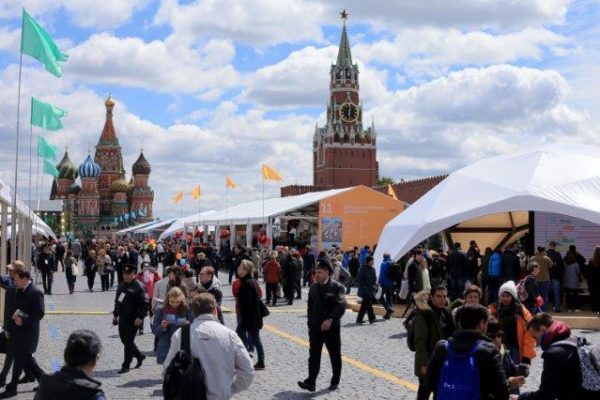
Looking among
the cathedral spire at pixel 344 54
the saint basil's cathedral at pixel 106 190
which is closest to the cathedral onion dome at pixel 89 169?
the saint basil's cathedral at pixel 106 190

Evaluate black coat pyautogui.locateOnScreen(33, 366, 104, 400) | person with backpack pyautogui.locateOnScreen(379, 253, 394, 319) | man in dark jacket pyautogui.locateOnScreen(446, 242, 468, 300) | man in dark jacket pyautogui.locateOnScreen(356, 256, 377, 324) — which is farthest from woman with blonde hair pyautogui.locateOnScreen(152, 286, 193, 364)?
man in dark jacket pyautogui.locateOnScreen(446, 242, 468, 300)

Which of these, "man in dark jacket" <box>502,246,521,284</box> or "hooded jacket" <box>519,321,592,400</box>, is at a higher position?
"man in dark jacket" <box>502,246,521,284</box>

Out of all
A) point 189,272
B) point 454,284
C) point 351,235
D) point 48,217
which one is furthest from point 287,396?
point 48,217

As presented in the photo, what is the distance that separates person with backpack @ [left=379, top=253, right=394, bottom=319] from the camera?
733 inches

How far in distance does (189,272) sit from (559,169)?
1273 centimetres

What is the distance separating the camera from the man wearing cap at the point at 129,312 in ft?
37.1

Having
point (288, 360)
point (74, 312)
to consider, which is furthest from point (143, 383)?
point (74, 312)

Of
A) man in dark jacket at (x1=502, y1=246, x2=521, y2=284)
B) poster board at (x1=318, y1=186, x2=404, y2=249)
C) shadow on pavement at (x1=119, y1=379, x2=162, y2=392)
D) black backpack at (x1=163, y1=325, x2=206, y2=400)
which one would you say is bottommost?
shadow on pavement at (x1=119, y1=379, x2=162, y2=392)

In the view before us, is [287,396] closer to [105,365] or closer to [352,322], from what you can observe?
[105,365]

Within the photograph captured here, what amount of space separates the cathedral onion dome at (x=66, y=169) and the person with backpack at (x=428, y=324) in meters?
128

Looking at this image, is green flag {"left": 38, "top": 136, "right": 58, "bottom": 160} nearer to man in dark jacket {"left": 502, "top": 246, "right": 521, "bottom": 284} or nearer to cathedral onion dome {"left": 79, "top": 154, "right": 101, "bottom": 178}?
man in dark jacket {"left": 502, "top": 246, "right": 521, "bottom": 284}

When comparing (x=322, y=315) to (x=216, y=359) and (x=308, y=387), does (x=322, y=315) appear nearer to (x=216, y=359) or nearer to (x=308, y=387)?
(x=308, y=387)

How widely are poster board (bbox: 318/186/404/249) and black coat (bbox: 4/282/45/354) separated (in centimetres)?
2577

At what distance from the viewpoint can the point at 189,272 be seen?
40.0 feet
